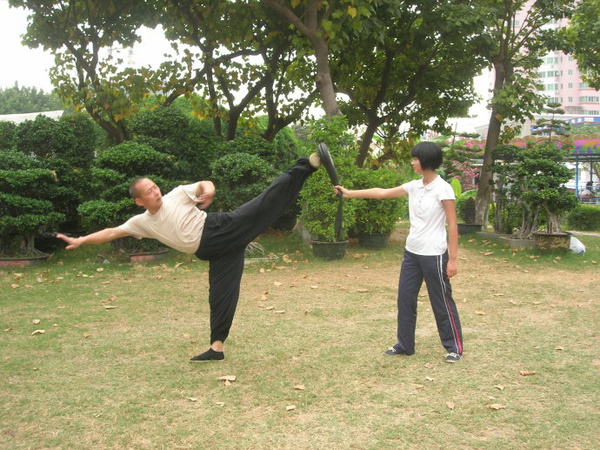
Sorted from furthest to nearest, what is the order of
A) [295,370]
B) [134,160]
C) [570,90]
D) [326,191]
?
[570,90] < [326,191] < [134,160] < [295,370]

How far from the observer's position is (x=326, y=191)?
10.4m

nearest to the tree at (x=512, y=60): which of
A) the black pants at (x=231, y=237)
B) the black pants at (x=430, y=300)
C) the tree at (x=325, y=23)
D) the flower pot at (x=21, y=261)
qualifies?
the tree at (x=325, y=23)

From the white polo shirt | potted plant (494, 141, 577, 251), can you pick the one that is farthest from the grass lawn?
potted plant (494, 141, 577, 251)

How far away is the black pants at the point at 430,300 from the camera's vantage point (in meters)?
4.67

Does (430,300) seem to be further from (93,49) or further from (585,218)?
(585,218)

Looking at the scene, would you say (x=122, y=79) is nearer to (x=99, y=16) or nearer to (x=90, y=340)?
(x=99, y=16)

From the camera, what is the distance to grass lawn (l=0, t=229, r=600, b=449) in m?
3.44

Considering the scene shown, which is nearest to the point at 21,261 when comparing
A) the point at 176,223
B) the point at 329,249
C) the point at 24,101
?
the point at 329,249

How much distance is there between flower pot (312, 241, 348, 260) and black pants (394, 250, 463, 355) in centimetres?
549

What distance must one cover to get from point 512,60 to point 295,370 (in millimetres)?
12133

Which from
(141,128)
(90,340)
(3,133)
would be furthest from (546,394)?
(3,133)

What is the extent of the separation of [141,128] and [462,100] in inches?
353

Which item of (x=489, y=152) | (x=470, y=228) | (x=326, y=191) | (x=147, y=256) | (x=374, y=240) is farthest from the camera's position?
(x=470, y=228)

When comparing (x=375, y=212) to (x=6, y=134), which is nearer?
(x=375, y=212)
